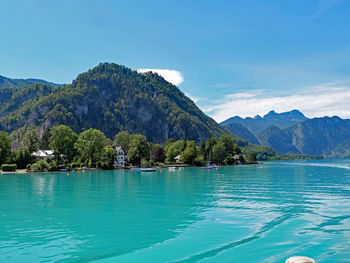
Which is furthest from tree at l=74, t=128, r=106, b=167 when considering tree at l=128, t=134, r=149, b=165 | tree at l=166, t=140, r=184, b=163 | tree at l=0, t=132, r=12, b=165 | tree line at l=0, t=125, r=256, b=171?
tree at l=166, t=140, r=184, b=163

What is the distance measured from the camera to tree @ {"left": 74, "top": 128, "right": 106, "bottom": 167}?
14088cm

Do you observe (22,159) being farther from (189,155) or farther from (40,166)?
(189,155)

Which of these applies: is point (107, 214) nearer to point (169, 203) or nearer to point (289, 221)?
point (169, 203)

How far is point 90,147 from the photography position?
141 m

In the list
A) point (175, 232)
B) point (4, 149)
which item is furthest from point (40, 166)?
point (175, 232)

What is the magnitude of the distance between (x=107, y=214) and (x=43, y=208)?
9208 mm

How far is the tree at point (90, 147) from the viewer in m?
141

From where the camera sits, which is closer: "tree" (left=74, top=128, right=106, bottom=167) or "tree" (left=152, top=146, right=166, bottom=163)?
"tree" (left=74, top=128, right=106, bottom=167)

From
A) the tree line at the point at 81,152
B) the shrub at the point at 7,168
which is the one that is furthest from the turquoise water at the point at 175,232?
the tree line at the point at 81,152

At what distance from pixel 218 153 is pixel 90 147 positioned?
85807 millimetres

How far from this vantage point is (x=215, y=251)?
17828 mm

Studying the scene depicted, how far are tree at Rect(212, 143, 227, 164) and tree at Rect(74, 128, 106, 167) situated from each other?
254 ft

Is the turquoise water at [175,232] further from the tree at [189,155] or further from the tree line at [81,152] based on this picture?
the tree at [189,155]

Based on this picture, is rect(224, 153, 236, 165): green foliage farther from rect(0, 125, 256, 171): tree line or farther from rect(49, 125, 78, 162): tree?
rect(49, 125, 78, 162): tree
